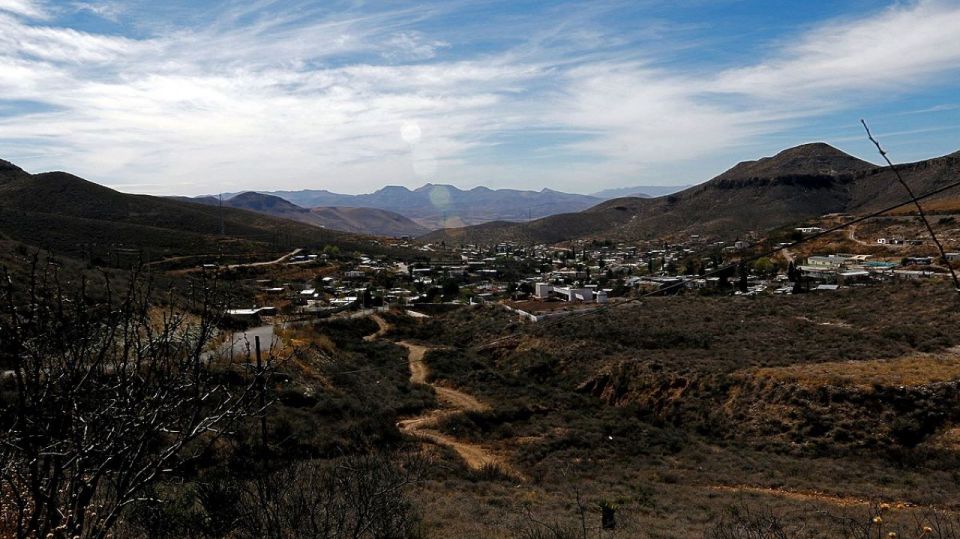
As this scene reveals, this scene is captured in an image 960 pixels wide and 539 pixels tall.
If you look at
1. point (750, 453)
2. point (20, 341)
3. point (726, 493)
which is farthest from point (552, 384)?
point (20, 341)

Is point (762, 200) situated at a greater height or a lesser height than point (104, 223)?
greater

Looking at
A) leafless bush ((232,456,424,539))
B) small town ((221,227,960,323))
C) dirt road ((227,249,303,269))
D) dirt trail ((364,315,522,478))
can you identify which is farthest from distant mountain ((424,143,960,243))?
leafless bush ((232,456,424,539))

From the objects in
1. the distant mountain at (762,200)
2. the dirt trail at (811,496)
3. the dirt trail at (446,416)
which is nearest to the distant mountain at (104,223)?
the dirt trail at (446,416)

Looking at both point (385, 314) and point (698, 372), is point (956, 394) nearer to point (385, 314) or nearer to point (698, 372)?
point (698, 372)

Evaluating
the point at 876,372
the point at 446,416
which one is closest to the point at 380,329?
the point at 446,416

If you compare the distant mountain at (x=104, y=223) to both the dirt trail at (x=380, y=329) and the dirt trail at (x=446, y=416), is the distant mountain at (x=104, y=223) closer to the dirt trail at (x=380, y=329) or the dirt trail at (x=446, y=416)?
the dirt trail at (x=380, y=329)

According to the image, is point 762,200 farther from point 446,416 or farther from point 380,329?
point 446,416

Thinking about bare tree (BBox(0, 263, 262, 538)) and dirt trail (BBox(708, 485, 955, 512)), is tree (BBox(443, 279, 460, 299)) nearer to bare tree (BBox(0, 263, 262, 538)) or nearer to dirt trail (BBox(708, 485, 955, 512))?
dirt trail (BBox(708, 485, 955, 512))

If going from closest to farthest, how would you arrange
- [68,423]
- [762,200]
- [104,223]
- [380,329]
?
1. [68,423]
2. [380,329]
3. [104,223]
4. [762,200]
